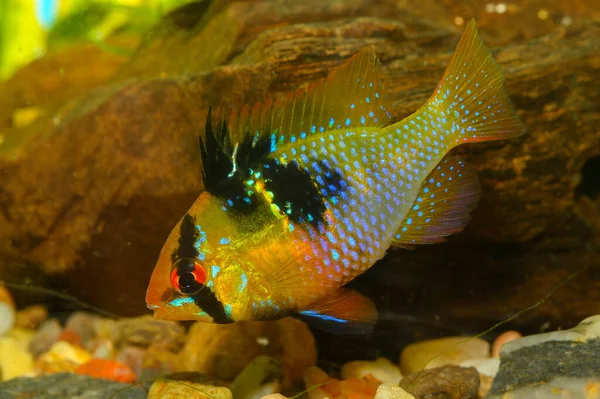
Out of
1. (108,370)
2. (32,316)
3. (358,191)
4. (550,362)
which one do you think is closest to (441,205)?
(358,191)

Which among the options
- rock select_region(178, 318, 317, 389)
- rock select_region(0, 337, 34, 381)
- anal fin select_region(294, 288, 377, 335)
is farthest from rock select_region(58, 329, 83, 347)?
anal fin select_region(294, 288, 377, 335)

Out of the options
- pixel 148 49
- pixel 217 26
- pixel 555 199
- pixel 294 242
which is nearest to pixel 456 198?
pixel 294 242

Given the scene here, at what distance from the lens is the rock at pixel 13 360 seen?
378 centimetres

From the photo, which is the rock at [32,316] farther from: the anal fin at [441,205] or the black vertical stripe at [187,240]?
the anal fin at [441,205]

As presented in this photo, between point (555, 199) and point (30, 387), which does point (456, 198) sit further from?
point (30, 387)

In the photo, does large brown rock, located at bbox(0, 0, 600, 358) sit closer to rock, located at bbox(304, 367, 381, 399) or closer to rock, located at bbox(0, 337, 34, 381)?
rock, located at bbox(0, 337, 34, 381)

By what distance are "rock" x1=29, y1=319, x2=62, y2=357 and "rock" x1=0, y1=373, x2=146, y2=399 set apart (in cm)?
82

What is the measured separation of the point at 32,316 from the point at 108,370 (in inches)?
43.1

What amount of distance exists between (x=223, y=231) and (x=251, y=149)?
41 centimetres

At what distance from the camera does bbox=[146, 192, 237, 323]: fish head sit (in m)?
2.15

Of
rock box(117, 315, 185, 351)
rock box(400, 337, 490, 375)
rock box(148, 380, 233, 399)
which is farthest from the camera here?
rock box(117, 315, 185, 351)

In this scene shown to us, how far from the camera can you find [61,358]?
3.84 m

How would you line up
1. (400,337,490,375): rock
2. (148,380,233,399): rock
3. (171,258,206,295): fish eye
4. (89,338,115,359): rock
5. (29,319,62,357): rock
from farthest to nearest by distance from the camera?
1. (29,319,62,357): rock
2. (89,338,115,359): rock
3. (400,337,490,375): rock
4. (148,380,233,399): rock
5. (171,258,206,295): fish eye

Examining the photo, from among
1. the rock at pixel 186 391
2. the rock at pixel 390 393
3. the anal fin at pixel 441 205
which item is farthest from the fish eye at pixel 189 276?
the rock at pixel 390 393
